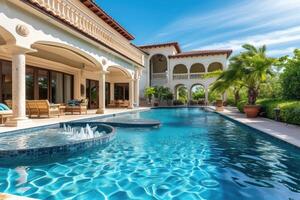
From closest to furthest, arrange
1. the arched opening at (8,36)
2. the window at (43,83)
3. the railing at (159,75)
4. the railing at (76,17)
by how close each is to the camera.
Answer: the arched opening at (8,36) < the railing at (76,17) < the window at (43,83) < the railing at (159,75)

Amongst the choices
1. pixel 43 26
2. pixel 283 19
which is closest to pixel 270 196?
pixel 43 26

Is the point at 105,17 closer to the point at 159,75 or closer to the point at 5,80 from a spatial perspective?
the point at 5,80

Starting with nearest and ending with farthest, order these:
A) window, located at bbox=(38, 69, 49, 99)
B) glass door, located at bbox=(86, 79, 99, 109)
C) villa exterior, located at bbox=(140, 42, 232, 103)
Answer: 1. window, located at bbox=(38, 69, 49, 99)
2. glass door, located at bbox=(86, 79, 99, 109)
3. villa exterior, located at bbox=(140, 42, 232, 103)

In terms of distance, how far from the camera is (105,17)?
16.3m

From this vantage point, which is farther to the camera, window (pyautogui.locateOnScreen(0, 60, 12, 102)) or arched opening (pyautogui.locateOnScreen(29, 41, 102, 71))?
window (pyautogui.locateOnScreen(0, 60, 12, 102))

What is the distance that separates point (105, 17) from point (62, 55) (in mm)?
4792

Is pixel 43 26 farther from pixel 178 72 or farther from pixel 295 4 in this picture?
pixel 178 72

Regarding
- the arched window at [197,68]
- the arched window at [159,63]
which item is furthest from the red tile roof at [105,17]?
the arched window at [197,68]

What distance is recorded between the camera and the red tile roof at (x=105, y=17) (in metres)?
14.0

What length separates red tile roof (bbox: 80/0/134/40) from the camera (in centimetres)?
1397

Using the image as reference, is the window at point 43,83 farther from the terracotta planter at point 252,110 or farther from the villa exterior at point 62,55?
the terracotta planter at point 252,110

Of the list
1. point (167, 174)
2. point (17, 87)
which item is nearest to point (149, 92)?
A: point (17, 87)

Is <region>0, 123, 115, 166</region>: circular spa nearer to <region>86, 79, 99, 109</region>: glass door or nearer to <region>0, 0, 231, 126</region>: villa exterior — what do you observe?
<region>0, 0, 231, 126</region>: villa exterior

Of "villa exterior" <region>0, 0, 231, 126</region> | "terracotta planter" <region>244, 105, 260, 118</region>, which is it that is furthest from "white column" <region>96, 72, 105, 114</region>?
"terracotta planter" <region>244, 105, 260, 118</region>
